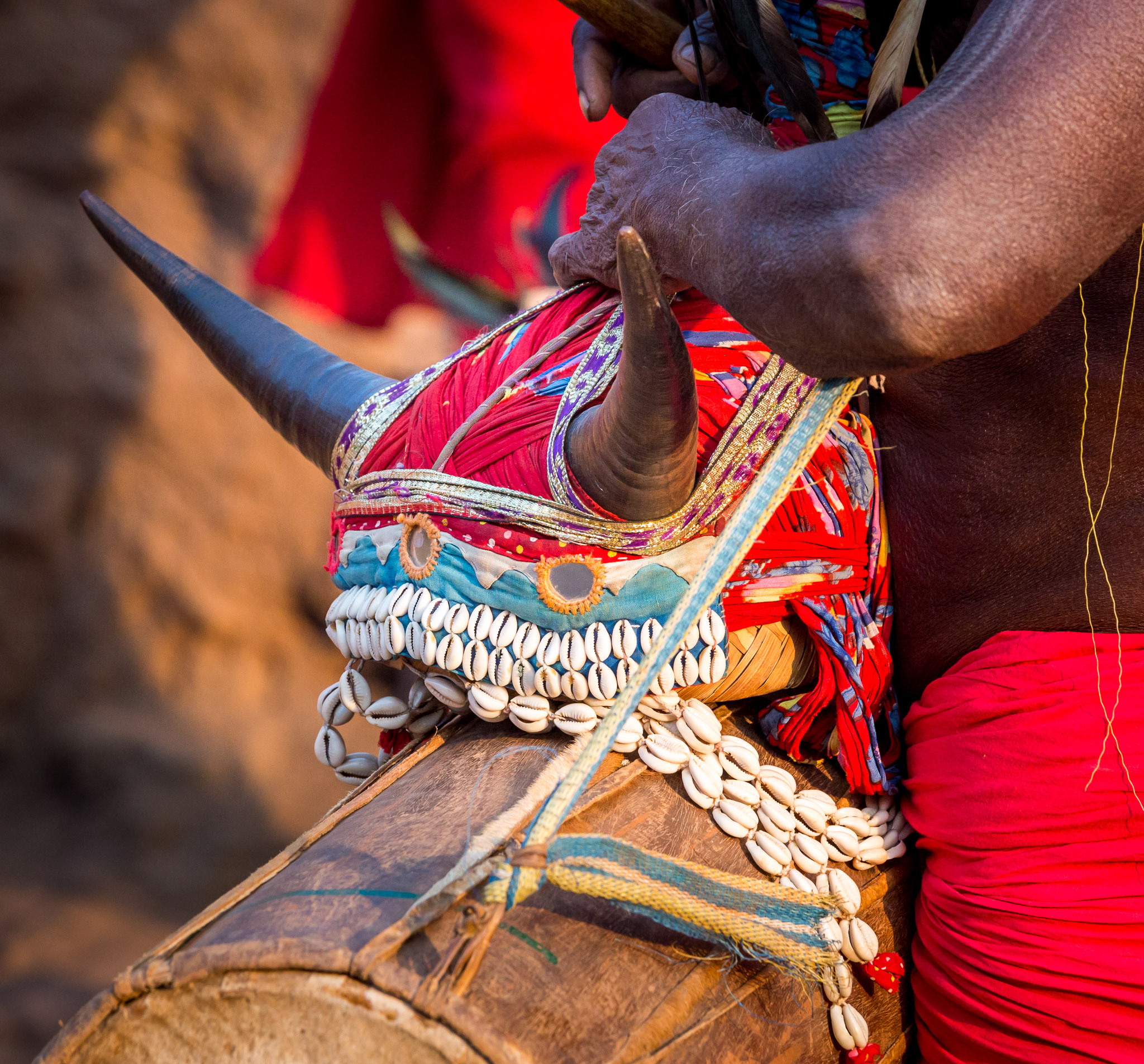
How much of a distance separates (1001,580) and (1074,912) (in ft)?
1.14

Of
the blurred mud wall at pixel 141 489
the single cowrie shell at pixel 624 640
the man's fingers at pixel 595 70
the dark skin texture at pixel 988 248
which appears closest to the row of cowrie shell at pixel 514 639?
the single cowrie shell at pixel 624 640

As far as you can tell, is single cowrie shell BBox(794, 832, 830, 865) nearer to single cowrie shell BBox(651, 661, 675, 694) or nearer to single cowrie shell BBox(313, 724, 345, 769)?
single cowrie shell BBox(651, 661, 675, 694)

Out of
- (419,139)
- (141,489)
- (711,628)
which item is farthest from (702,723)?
(141,489)

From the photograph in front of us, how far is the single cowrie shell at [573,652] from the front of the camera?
1.00 metres

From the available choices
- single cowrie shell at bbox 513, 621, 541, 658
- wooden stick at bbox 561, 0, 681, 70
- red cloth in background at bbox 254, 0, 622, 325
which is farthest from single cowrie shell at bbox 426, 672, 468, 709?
red cloth in background at bbox 254, 0, 622, 325

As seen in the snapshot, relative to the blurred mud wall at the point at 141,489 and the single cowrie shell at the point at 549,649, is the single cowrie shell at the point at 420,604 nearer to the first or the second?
the single cowrie shell at the point at 549,649

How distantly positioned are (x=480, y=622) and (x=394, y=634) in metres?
0.11

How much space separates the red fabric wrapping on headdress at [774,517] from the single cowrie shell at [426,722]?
248mm

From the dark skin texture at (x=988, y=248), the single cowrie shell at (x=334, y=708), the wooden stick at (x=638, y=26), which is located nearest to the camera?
the dark skin texture at (x=988, y=248)

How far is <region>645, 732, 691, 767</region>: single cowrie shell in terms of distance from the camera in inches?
42.0

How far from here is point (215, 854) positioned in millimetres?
3709

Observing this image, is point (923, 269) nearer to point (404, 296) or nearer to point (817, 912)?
Result: point (817, 912)

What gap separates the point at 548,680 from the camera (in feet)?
3.34

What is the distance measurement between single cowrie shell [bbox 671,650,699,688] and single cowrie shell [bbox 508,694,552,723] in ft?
0.48
